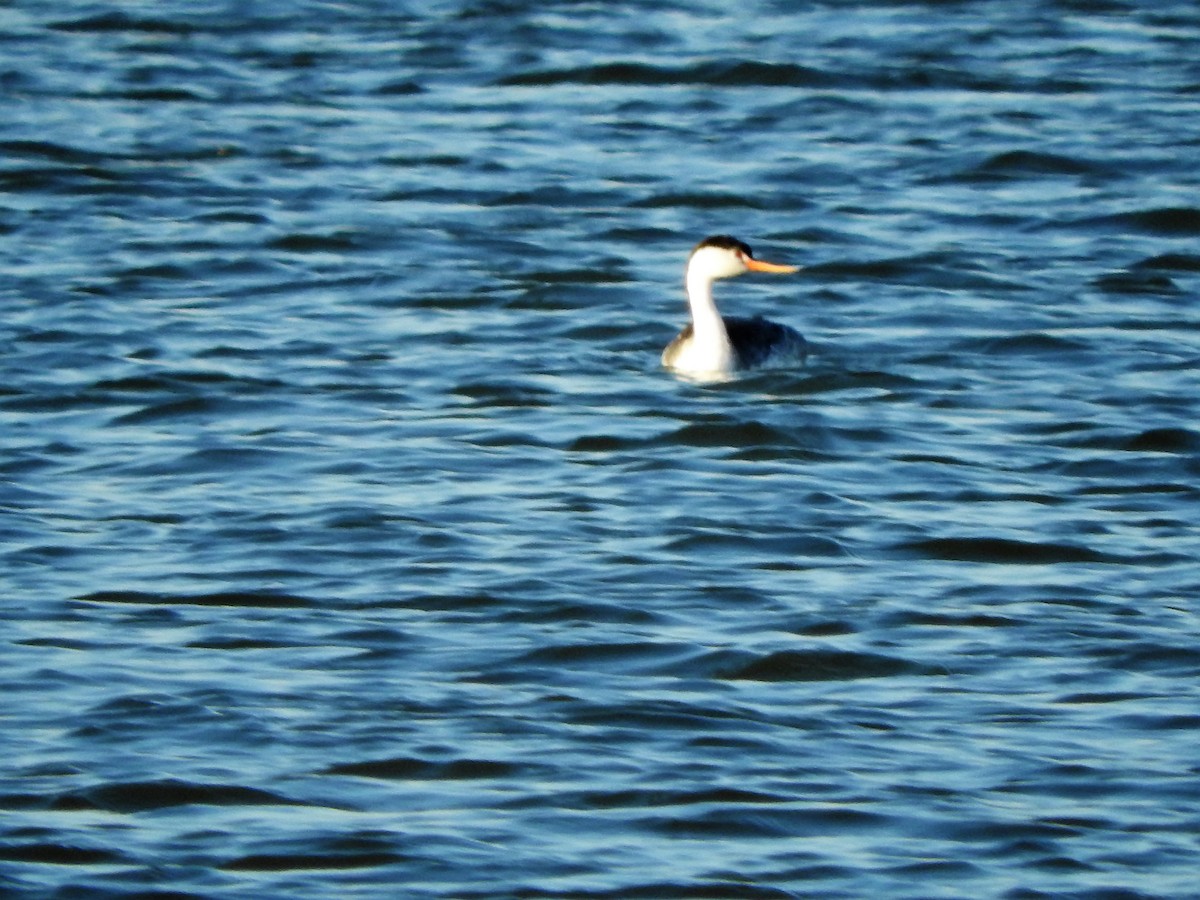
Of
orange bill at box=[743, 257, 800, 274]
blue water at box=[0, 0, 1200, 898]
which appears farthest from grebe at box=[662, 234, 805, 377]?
orange bill at box=[743, 257, 800, 274]

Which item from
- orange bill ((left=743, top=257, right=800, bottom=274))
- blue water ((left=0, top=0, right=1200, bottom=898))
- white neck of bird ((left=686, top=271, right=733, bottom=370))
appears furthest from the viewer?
orange bill ((left=743, top=257, right=800, bottom=274))

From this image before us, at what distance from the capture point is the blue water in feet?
24.4

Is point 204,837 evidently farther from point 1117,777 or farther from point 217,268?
point 217,268

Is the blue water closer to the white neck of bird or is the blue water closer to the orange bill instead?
the white neck of bird

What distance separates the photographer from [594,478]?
37.7 ft

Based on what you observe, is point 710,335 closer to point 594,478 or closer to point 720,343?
point 720,343

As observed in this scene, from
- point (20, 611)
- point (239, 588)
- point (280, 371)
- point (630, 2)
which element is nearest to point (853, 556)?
point (239, 588)

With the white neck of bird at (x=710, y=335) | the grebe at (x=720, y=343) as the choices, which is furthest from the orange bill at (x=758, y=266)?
the white neck of bird at (x=710, y=335)

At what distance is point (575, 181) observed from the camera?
18.5 meters

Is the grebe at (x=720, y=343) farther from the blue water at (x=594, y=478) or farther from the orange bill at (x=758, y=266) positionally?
the orange bill at (x=758, y=266)

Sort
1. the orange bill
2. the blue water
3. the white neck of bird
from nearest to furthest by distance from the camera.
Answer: the blue water → the white neck of bird → the orange bill

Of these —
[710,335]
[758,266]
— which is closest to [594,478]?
[710,335]

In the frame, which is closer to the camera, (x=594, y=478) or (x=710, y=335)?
(x=594, y=478)

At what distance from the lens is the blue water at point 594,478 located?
7445 millimetres
